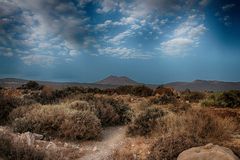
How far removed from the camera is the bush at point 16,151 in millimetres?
6633

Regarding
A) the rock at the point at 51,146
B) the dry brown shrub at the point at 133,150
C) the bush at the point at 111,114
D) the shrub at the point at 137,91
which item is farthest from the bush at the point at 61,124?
the shrub at the point at 137,91

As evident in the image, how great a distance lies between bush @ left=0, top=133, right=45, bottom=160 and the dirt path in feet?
5.61

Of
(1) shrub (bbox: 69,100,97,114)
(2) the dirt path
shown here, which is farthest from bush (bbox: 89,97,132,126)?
(2) the dirt path

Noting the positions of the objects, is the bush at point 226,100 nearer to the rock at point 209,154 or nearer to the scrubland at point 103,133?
the scrubland at point 103,133

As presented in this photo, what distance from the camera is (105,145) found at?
33.4ft

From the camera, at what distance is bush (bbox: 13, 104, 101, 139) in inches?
409

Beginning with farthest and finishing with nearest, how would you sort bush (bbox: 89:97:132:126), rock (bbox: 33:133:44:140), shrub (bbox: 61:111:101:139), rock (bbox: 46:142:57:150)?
bush (bbox: 89:97:132:126) → shrub (bbox: 61:111:101:139) → rock (bbox: 33:133:44:140) → rock (bbox: 46:142:57:150)

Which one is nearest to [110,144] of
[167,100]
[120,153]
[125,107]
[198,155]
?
[120,153]

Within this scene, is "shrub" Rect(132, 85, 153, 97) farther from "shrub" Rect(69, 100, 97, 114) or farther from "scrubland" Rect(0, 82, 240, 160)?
"shrub" Rect(69, 100, 97, 114)

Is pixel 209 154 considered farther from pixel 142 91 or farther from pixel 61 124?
pixel 142 91

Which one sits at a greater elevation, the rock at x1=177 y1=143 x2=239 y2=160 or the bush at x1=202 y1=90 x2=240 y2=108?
the bush at x1=202 y1=90 x2=240 y2=108

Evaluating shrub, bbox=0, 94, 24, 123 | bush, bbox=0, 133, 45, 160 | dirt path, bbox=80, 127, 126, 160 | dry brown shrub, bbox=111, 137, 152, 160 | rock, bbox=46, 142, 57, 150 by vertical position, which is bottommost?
dirt path, bbox=80, 127, 126, 160

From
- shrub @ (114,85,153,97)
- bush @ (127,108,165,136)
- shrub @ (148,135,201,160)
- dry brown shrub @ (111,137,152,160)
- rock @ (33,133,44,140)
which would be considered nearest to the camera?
shrub @ (148,135,201,160)

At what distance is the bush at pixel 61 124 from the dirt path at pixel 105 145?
0.46 metres
